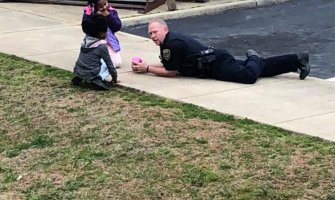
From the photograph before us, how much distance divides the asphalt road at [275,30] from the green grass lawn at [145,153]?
2.46 m

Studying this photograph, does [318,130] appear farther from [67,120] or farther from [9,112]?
[9,112]

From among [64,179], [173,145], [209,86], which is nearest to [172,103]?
[209,86]

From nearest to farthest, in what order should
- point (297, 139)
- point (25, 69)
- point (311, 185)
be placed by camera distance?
point (311, 185) → point (297, 139) → point (25, 69)

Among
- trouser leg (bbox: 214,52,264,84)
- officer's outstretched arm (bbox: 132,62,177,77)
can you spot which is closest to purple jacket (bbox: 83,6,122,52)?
officer's outstretched arm (bbox: 132,62,177,77)

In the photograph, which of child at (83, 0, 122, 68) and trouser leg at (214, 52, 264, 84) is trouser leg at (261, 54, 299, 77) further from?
child at (83, 0, 122, 68)

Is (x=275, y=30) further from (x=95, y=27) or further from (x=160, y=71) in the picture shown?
(x=95, y=27)

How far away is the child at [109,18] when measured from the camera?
848cm

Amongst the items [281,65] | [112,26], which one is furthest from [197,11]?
[281,65]

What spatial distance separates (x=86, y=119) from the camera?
6957mm

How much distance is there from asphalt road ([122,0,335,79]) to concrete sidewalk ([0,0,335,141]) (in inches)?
30.7

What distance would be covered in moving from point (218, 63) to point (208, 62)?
0.36 feet

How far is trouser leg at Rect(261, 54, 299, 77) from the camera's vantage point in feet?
26.8

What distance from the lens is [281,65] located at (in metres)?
8.23

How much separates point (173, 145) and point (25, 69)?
132 inches
